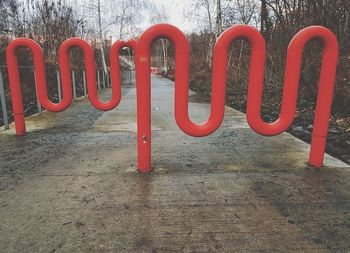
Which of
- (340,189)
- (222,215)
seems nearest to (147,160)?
(222,215)

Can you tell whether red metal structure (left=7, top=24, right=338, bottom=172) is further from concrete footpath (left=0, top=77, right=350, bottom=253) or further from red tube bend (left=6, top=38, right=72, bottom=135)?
red tube bend (left=6, top=38, right=72, bottom=135)

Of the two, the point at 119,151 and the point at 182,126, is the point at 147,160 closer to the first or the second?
the point at 182,126

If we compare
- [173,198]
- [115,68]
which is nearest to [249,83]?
[173,198]

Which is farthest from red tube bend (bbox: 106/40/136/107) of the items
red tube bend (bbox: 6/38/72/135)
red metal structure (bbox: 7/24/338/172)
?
red metal structure (bbox: 7/24/338/172)

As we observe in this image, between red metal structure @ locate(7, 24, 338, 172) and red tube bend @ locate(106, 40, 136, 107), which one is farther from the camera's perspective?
red tube bend @ locate(106, 40, 136, 107)

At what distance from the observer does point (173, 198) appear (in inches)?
95.4

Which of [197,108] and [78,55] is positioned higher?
[78,55]

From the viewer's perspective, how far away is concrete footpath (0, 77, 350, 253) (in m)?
→ 1.84

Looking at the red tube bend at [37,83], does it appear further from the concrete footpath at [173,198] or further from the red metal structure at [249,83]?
the red metal structure at [249,83]

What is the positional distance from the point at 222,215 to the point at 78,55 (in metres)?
13.8

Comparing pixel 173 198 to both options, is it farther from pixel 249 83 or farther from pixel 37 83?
pixel 37 83

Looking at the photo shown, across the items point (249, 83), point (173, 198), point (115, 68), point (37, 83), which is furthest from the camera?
point (37, 83)

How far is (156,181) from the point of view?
276cm

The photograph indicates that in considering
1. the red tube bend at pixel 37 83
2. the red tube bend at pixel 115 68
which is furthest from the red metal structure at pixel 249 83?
the red tube bend at pixel 37 83
